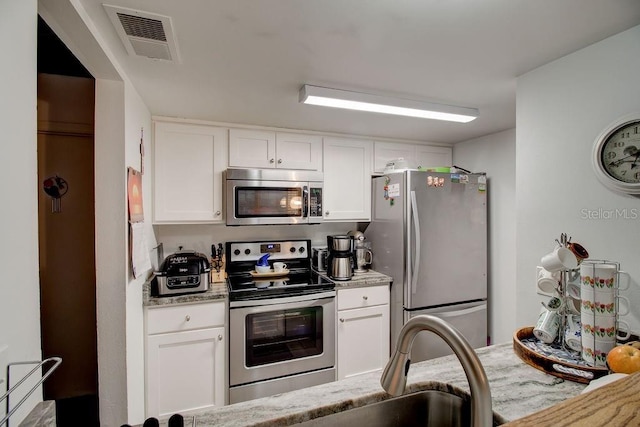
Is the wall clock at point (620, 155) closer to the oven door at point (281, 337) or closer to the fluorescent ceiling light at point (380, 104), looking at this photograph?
the fluorescent ceiling light at point (380, 104)

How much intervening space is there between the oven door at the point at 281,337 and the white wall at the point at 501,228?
1.57 m

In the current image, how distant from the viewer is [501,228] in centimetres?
275

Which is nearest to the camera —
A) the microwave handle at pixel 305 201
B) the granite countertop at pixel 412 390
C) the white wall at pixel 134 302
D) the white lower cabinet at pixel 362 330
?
the granite countertop at pixel 412 390

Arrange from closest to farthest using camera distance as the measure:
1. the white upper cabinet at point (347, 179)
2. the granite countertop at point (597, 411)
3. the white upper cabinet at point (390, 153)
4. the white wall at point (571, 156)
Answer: the granite countertop at point (597, 411)
the white wall at point (571, 156)
the white upper cabinet at point (347, 179)
the white upper cabinet at point (390, 153)

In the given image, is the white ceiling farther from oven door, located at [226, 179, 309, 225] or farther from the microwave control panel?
the microwave control panel

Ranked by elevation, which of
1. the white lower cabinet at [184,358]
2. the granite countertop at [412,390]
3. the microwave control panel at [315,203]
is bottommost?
the white lower cabinet at [184,358]

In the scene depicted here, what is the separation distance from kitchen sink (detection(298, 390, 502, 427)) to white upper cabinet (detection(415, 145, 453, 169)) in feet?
8.07

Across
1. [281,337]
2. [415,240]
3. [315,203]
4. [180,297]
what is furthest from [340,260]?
[180,297]

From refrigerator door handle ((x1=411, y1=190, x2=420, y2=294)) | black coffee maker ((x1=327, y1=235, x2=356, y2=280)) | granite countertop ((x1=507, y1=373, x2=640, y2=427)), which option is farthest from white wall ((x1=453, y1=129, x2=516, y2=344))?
granite countertop ((x1=507, y1=373, x2=640, y2=427))

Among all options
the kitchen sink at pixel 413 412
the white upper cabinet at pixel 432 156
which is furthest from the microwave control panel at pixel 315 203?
the kitchen sink at pixel 413 412

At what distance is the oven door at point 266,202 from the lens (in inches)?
93.7

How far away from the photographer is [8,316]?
66 centimetres

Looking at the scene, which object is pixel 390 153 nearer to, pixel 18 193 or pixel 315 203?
pixel 315 203

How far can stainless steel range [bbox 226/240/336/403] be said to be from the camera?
215cm
